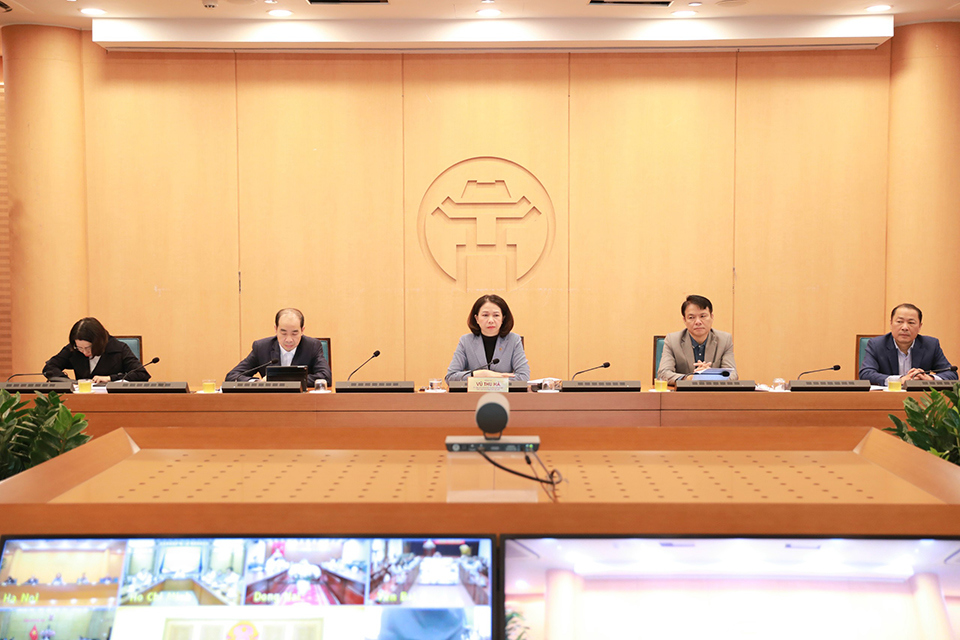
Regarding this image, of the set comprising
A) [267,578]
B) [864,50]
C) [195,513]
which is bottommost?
[267,578]

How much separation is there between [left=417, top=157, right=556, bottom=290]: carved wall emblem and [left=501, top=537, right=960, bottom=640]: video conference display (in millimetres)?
4441

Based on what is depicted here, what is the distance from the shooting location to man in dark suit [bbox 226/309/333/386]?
408 centimetres

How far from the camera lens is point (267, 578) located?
1.02 m

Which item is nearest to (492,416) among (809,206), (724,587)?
(724,587)

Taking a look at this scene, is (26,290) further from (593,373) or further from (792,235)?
(792,235)

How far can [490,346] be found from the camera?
419 cm

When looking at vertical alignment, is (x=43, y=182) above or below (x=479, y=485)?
above

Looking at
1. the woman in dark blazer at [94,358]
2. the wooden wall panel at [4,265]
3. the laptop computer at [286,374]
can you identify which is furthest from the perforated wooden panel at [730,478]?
the wooden wall panel at [4,265]

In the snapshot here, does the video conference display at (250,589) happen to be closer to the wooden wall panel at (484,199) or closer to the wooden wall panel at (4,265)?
the wooden wall panel at (484,199)

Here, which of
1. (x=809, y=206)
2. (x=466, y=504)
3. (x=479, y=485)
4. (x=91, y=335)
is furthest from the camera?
(x=809, y=206)

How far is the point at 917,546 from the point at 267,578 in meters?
0.94

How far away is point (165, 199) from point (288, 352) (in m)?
2.06

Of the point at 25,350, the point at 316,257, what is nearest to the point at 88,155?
the point at 25,350

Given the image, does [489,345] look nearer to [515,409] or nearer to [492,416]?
[515,409]
